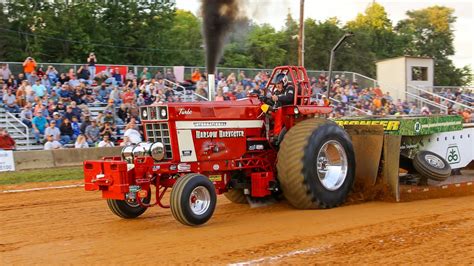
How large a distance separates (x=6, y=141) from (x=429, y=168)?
1001cm

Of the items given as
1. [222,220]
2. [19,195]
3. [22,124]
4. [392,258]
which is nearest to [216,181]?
[222,220]

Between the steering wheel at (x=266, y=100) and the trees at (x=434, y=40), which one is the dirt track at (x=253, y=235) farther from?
the trees at (x=434, y=40)

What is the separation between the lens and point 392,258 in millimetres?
5391

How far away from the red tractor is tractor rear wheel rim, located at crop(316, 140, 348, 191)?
14 mm

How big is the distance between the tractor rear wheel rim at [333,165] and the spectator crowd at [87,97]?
5.14m

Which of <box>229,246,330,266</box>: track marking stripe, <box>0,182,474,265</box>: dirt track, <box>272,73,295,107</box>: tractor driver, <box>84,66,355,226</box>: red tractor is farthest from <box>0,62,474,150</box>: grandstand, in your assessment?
<box>229,246,330,266</box>: track marking stripe

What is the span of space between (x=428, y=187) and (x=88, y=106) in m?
11.1

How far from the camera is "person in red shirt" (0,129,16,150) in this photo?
564 inches

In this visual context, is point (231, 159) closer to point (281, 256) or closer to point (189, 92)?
point (281, 256)

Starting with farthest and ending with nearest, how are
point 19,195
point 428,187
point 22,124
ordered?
point 22,124 < point 19,195 < point 428,187

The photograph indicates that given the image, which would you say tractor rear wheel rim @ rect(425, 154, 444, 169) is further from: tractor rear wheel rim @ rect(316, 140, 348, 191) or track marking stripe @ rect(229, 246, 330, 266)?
track marking stripe @ rect(229, 246, 330, 266)

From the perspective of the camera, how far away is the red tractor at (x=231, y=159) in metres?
6.91

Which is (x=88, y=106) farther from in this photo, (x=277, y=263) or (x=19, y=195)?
(x=277, y=263)

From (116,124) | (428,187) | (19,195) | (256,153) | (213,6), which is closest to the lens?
(256,153)
